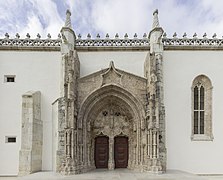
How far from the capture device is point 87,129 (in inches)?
440

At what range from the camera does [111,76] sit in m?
11.1

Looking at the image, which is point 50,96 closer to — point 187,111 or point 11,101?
point 11,101

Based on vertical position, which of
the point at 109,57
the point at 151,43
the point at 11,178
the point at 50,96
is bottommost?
the point at 11,178

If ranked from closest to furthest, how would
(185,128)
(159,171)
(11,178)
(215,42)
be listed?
(159,171) → (11,178) → (185,128) → (215,42)

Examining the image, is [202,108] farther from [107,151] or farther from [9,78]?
[9,78]

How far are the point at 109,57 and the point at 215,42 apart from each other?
6.80 m

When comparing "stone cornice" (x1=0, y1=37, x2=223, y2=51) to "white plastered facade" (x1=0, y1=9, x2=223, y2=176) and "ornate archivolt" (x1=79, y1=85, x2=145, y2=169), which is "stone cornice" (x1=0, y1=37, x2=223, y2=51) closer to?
"white plastered facade" (x1=0, y1=9, x2=223, y2=176)

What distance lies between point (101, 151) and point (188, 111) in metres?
5.79

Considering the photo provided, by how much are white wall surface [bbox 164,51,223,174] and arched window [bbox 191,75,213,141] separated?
0.81 ft

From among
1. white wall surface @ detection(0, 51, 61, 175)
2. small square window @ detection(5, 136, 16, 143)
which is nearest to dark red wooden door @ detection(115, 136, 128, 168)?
white wall surface @ detection(0, 51, 61, 175)

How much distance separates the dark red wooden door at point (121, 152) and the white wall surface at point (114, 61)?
4.23 metres

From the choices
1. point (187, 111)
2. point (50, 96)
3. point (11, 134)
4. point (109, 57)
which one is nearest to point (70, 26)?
point (109, 57)

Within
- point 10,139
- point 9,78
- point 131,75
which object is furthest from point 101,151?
point 9,78

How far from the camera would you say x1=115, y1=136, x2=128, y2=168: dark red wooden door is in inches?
468
